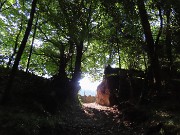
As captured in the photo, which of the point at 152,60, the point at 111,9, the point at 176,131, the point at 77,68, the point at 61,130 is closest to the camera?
the point at 176,131

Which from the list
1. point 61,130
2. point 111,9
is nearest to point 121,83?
point 111,9

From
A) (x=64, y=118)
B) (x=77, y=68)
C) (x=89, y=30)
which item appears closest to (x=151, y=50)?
(x=89, y=30)

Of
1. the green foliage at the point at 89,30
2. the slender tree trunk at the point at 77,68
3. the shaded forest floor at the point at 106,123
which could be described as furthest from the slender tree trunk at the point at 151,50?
the slender tree trunk at the point at 77,68

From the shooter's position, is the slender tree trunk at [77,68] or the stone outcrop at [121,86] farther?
the slender tree trunk at [77,68]

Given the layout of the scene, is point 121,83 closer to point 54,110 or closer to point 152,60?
point 152,60

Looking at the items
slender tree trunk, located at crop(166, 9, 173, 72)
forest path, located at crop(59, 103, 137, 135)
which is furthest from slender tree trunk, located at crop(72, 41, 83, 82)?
slender tree trunk, located at crop(166, 9, 173, 72)

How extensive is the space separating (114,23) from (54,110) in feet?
24.9

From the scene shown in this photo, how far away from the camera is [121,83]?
22594mm

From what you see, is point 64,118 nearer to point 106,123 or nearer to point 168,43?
point 106,123

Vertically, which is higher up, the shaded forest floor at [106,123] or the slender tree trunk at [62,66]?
the slender tree trunk at [62,66]

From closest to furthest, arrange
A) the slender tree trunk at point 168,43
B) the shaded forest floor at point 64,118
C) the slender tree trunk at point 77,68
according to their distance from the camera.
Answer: the shaded forest floor at point 64,118 < the slender tree trunk at point 168,43 < the slender tree trunk at point 77,68

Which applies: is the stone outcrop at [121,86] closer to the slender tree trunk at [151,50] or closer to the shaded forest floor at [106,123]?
the slender tree trunk at [151,50]

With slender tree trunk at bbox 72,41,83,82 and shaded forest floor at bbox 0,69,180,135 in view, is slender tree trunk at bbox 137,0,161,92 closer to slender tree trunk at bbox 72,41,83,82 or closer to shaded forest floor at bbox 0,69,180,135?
shaded forest floor at bbox 0,69,180,135

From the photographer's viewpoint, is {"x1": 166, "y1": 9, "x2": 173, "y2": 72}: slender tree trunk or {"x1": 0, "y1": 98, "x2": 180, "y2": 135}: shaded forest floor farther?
{"x1": 166, "y1": 9, "x2": 173, "y2": 72}: slender tree trunk
